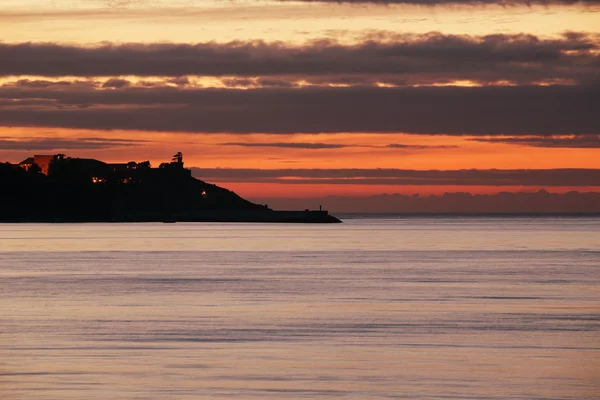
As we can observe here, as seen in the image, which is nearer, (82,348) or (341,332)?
(82,348)

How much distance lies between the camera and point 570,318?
3800 cm

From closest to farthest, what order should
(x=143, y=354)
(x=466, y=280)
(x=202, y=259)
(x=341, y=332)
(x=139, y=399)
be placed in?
(x=139, y=399), (x=143, y=354), (x=341, y=332), (x=466, y=280), (x=202, y=259)

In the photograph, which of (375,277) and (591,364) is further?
(375,277)

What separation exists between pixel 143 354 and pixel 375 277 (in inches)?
1372

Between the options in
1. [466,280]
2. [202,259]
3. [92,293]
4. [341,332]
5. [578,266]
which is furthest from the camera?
[202,259]

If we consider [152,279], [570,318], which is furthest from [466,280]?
[570,318]

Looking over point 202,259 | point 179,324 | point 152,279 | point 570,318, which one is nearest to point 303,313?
point 179,324

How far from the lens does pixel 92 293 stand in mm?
49781

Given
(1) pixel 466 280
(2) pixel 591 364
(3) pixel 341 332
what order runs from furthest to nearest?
1. (1) pixel 466 280
2. (3) pixel 341 332
3. (2) pixel 591 364

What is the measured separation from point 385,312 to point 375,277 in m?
22.0

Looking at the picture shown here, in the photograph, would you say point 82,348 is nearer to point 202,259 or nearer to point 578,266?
point 578,266

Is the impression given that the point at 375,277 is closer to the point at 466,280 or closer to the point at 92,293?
the point at 466,280

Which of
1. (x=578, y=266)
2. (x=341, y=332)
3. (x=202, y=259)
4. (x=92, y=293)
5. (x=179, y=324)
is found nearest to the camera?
(x=341, y=332)

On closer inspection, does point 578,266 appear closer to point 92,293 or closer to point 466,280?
point 466,280
